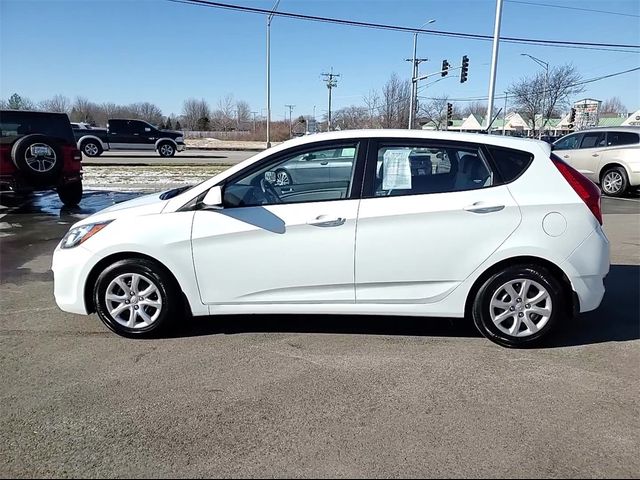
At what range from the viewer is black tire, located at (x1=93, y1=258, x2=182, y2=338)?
3.82m

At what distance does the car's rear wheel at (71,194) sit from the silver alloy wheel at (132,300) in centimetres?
740

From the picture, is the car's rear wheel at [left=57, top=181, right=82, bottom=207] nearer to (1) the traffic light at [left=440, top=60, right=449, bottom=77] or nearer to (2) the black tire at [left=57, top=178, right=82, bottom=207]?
(2) the black tire at [left=57, top=178, right=82, bottom=207]

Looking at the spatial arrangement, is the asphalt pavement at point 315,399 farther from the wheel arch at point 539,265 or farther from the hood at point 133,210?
the hood at point 133,210

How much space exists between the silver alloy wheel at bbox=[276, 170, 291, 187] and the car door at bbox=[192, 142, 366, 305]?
3 cm

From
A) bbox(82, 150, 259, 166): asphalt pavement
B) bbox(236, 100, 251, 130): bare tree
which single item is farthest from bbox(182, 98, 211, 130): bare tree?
bbox(82, 150, 259, 166): asphalt pavement

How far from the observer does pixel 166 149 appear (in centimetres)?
2723

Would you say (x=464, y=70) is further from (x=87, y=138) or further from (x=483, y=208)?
(x=483, y=208)

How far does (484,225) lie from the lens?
144 inches

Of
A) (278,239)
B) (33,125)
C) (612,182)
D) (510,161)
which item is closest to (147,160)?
(33,125)

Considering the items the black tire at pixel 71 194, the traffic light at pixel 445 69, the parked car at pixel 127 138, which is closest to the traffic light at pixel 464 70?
the traffic light at pixel 445 69

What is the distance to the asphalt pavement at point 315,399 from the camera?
2480mm

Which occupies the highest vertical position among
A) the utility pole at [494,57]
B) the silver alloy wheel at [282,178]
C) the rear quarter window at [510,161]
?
the utility pole at [494,57]

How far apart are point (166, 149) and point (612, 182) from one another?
22.0 m

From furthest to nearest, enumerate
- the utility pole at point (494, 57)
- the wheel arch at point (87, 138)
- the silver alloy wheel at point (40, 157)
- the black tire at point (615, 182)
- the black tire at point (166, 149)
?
the black tire at point (166, 149), the wheel arch at point (87, 138), the utility pole at point (494, 57), the black tire at point (615, 182), the silver alloy wheel at point (40, 157)
